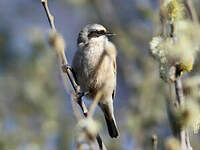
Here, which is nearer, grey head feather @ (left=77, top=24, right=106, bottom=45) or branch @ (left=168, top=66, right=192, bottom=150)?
branch @ (left=168, top=66, right=192, bottom=150)

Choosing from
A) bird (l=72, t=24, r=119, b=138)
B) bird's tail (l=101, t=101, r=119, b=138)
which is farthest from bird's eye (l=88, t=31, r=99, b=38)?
bird's tail (l=101, t=101, r=119, b=138)

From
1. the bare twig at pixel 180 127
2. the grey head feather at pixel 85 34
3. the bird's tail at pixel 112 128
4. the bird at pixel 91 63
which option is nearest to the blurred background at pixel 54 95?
the bird's tail at pixel 112 128

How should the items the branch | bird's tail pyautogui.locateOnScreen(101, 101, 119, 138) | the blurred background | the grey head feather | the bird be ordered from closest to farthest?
1. the branch
2. the bird
3. the grey head feather
4. bird's tail pyautogui.locateOnScreen(101, 101, 119, 138)
5. the blurred background

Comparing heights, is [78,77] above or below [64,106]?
above

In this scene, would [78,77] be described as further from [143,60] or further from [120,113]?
[120,113]

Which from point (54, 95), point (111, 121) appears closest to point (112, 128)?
point (111, 121)

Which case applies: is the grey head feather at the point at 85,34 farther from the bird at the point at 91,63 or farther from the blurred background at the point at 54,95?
the blurred background at the point at 54,95

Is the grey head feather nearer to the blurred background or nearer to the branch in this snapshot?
the blurred background

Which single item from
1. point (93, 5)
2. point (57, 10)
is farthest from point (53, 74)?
point (57, 10)

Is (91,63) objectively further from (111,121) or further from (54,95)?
(54,95)

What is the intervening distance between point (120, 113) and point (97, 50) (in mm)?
3879

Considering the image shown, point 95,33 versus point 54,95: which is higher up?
point 95,33

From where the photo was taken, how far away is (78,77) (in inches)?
186

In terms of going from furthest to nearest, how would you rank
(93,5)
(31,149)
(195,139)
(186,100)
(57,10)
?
(57,10)
(93,5)
(195,139)
(31,149)
(186,100)
